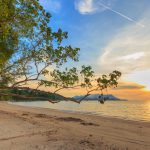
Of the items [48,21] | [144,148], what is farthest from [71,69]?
[144,148]

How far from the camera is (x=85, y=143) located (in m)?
12.8

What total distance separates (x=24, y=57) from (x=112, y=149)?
671cm

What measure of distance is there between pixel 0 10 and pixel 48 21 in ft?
9.95

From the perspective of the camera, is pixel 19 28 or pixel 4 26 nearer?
pixel 4 26

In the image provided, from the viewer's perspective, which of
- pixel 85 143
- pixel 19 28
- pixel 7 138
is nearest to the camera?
pixel 85 143

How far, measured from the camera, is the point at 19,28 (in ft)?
48.3

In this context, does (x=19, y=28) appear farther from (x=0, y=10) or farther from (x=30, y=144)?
(x=30, y=144)

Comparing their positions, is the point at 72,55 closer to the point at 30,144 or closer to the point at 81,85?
the point at 81,85

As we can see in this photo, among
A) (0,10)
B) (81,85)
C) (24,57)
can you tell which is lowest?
(81,85)

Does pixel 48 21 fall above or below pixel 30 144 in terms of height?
above

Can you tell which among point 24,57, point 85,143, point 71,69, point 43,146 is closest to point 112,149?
point 85,143

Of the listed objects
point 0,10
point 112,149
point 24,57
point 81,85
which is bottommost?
point 112,149

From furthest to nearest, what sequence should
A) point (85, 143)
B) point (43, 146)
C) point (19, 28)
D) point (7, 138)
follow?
point (19, 28), point (7, 138), point (85, 143), point (43, 146)

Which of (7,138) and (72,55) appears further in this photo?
(72,55)
